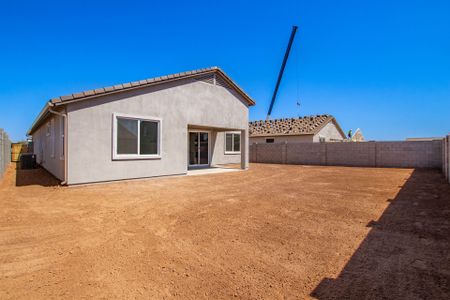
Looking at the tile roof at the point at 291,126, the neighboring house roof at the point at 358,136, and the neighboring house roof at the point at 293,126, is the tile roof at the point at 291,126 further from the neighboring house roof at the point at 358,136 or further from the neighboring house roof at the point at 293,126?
Answer: the neighboring house roof at the point at 358,136

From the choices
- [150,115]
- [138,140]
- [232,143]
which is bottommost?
[138,140]

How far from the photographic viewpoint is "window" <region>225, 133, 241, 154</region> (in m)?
18.4

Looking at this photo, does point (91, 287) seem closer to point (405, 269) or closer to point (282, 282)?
point (282, 282)

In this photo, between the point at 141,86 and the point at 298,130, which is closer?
the point at 141,86

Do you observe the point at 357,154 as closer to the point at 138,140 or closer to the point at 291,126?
the point at 291,126

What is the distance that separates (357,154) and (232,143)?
8.90 metres

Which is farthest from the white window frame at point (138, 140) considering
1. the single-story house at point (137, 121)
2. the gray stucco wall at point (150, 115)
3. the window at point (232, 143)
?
the window at point (232, 143)

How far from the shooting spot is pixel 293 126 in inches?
1033

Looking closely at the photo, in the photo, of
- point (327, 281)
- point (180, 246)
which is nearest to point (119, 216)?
point (180, 246)

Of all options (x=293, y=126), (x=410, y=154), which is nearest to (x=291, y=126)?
(x=293, y=126)

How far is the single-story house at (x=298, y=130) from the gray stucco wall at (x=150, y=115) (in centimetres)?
→ 1180

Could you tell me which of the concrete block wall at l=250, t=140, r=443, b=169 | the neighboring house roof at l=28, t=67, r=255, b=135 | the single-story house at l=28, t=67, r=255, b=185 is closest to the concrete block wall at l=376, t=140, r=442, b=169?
the concrete block wall at l=250, t=140, r=443, b=169

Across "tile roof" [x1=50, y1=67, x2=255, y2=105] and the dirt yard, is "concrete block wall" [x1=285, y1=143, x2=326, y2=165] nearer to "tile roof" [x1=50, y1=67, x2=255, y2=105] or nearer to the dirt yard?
"tile roof" [x1=50, y1=67, x2=255, y2=105]

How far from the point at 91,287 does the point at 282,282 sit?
1975 millimetres
